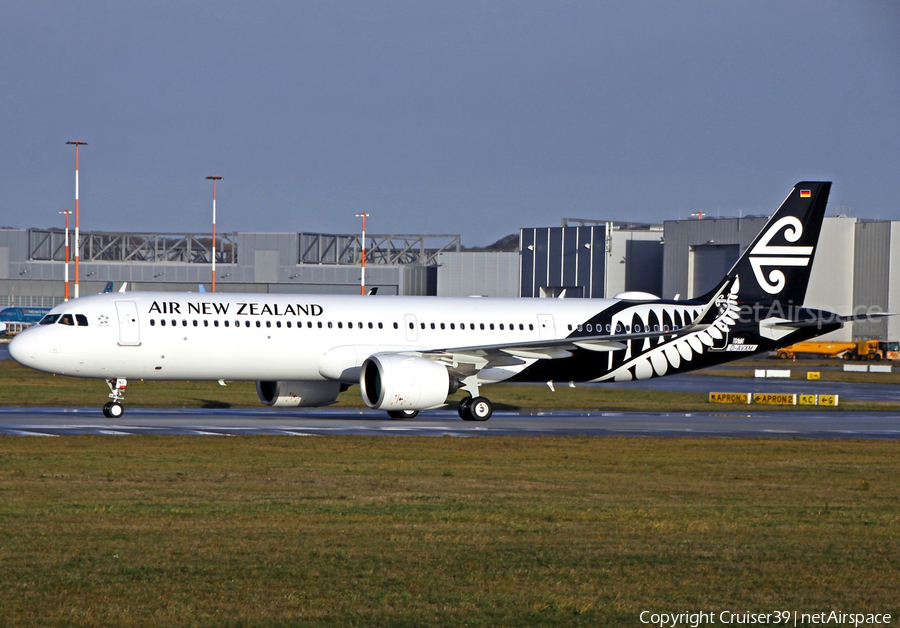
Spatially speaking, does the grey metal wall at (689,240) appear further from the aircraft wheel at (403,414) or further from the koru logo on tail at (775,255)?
the aircraft wheel at (403,414)

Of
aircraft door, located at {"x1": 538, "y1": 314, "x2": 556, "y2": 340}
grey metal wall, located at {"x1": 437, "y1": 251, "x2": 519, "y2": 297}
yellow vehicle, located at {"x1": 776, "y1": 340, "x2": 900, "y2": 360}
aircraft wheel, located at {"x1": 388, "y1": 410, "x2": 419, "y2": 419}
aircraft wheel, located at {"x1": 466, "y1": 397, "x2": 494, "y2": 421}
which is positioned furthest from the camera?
grey metal wall, located at {"x1": 437, "y1": 251, "x2": 519, "y2": 297}

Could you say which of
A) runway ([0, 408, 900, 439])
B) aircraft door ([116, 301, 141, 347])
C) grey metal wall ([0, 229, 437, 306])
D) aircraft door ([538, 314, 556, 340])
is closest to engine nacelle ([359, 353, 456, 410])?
runway ([0, 408, 900, 439])

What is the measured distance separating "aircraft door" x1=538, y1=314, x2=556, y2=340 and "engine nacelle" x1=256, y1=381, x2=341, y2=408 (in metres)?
7.12

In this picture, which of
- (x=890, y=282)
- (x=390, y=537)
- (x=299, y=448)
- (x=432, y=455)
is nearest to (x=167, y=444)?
(x=299, y=448)

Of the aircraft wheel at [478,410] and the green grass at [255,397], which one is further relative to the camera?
the green grass at [255,397]

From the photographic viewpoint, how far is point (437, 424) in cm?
3622

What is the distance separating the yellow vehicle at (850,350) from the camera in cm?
10244

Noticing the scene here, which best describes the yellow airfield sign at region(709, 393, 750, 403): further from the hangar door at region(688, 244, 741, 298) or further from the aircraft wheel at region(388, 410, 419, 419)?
the hangar door at region(688, 244, 741, 298)

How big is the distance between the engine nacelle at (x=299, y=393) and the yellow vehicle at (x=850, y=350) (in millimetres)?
71728

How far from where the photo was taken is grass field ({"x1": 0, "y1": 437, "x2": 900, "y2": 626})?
1109cm

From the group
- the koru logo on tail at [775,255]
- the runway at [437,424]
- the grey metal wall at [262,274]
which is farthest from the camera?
the grey metal wall at [262,274]

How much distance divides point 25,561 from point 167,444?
45.9 feet

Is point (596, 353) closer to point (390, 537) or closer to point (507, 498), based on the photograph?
point (507, 498)

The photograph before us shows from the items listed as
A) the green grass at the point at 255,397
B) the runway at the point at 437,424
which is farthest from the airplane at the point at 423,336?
the green grass at the point at 255,397
